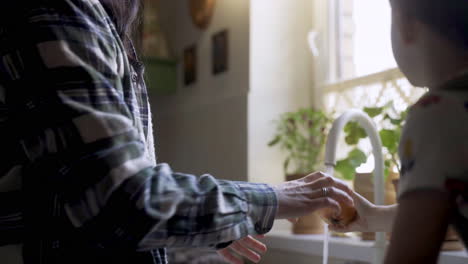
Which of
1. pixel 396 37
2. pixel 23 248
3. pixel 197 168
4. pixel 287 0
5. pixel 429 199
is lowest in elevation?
pixel 197 168

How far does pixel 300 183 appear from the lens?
0.83 meters

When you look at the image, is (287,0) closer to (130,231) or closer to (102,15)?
(102,15)

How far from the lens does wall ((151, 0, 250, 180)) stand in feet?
6.87

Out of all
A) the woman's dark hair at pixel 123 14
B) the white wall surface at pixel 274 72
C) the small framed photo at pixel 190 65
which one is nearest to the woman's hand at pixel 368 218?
the woman's dark hair at pixel 123 14

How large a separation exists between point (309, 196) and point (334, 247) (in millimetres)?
787

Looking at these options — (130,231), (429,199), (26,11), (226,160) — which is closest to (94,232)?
(130,231)

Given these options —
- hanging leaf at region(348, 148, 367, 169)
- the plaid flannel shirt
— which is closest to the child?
the plaid flannel shirt

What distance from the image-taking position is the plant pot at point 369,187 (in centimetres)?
143

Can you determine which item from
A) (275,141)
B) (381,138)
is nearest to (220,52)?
(275,141)

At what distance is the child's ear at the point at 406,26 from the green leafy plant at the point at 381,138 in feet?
2.94

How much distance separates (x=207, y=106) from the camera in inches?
92.0

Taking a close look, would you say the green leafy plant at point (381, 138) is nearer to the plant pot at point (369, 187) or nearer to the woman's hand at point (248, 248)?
the plant pot at point (369, 187)

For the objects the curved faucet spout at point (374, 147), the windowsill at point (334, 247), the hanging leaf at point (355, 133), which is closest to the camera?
the curved faucet spout at point (374, 147)

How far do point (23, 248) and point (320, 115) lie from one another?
130cm
